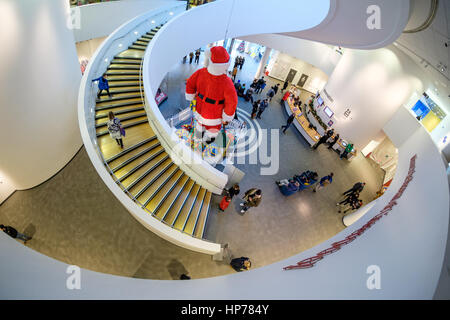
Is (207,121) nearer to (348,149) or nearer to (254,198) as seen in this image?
(254,198)

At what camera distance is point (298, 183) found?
377 inches

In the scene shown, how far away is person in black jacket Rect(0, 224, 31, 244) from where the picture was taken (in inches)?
239

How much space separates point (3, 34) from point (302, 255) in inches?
306

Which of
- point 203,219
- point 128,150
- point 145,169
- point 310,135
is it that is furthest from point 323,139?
point 128,150

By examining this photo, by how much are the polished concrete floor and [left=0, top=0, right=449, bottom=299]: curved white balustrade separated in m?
1.97

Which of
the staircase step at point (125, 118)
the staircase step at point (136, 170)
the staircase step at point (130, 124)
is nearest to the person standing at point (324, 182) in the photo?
the staircase step at point (136, 170)

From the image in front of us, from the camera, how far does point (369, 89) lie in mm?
11797

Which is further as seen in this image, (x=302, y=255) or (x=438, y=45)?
(x=438, y=45)

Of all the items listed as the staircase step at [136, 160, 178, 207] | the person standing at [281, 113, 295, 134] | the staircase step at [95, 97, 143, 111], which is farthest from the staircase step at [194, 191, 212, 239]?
the person standing at [281, 113, 295, 134]

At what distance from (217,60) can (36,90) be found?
5.32 meters

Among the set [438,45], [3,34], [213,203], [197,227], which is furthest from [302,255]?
[3,34]

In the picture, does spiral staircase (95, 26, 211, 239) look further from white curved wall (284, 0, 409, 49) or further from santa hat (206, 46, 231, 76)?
white curved wall (284, 0, 409, 49)

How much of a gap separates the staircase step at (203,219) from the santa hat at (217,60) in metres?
4.26

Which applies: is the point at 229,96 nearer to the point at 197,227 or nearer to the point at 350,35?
the point at 197,227
